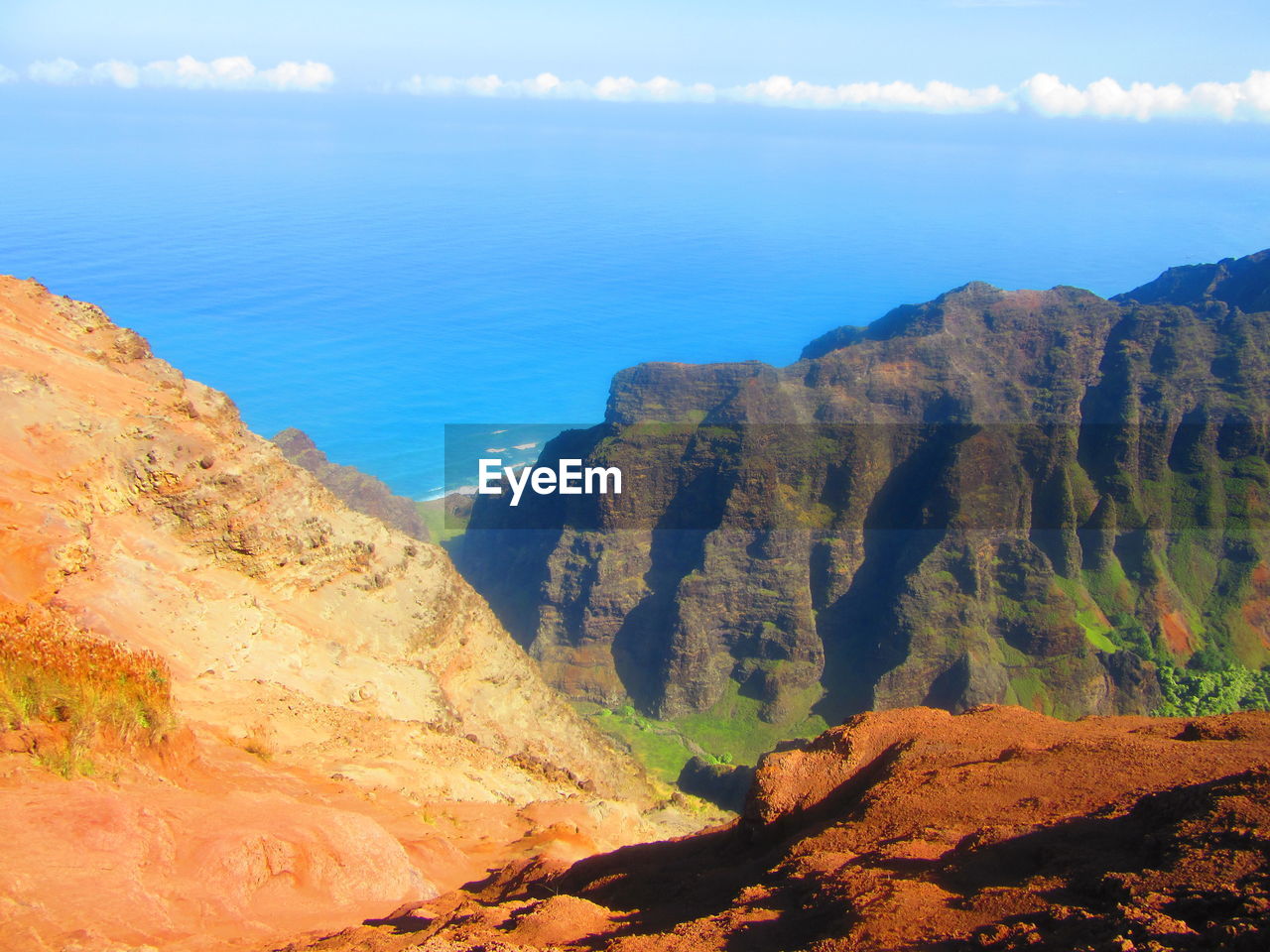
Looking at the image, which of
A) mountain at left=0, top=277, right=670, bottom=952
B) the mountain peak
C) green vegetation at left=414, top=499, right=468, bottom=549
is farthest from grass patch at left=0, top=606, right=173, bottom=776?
the mountain peak

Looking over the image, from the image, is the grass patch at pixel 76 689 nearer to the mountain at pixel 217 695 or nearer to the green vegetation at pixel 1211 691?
the mountain at pixel 217 695

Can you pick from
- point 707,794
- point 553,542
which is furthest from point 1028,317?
point 707,794

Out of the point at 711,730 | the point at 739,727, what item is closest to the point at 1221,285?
the point at 739,727

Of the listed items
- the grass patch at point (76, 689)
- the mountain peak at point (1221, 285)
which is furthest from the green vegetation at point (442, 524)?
the mountain peak at point (1221, 285)

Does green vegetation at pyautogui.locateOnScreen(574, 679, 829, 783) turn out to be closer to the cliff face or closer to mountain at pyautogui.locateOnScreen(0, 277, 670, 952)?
the cliff face

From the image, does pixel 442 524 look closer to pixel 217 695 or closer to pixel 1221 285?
pixel 217 695
